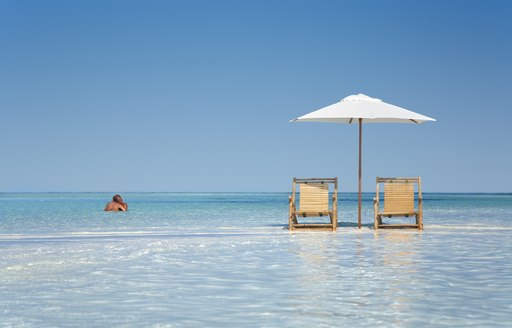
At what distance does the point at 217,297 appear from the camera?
5.33 metres

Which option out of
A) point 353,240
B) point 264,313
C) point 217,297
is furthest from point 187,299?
point 353,240

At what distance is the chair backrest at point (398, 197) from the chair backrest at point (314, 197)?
102cm

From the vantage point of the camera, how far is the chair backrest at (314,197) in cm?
1183

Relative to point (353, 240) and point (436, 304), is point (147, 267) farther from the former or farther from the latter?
point (353, 240)

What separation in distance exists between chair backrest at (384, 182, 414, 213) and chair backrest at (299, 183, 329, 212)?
1015mm

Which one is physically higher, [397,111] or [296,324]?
[397,111]

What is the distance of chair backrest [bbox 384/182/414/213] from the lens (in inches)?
465

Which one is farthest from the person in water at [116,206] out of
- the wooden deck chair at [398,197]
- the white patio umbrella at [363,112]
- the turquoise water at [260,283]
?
the wooden deck chair at [398,197]

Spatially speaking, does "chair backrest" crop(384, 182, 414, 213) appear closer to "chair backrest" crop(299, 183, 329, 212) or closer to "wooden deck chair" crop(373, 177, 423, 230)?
"wooden deck chair" crop(373, 177, 423, 230)

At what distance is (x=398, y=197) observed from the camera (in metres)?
11.9

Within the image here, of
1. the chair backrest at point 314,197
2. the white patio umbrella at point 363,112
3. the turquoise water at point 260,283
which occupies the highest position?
the white patio umbrella at point 363,112

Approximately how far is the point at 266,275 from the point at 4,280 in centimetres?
238

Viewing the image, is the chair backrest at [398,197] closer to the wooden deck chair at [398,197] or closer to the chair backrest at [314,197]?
the wooden deck chair at [398,197]

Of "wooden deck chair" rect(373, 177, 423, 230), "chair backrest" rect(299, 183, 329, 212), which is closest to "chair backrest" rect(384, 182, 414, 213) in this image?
"wooden deck chair" rect(373, 177, 423, 230)
